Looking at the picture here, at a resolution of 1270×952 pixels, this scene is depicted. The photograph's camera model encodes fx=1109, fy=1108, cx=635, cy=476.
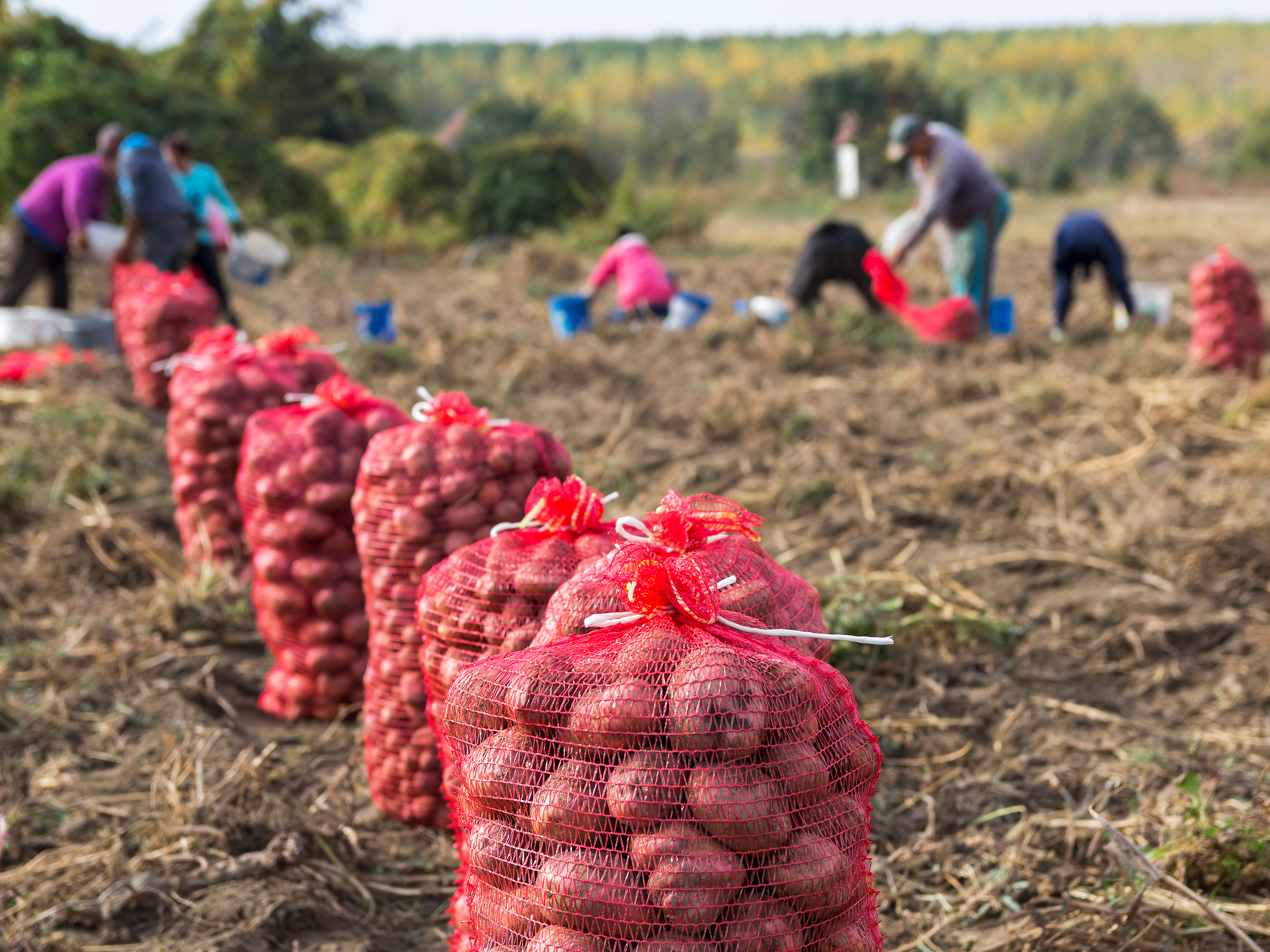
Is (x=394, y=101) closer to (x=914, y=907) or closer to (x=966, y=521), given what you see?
(x=966, y=521)

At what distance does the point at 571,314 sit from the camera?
27.9ft

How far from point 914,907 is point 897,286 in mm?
5531

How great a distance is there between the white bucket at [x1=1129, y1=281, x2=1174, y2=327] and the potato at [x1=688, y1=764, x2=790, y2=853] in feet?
25.1

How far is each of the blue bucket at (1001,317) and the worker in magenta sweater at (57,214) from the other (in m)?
6.18

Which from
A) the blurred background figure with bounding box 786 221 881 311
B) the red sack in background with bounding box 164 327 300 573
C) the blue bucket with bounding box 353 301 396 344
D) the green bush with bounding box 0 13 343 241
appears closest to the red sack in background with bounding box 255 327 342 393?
the red sack in background with bounding box 164 327 300 573

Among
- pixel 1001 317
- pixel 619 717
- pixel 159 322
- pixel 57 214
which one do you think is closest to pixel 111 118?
pixel 57 214

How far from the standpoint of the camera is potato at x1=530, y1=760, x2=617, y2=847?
1.47 metres

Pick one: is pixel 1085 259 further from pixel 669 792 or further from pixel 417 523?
pixel 669 792

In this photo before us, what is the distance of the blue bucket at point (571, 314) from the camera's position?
8.47 m

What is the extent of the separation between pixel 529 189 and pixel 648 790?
17.7 metres

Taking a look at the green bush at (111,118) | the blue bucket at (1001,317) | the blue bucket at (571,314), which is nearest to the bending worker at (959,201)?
the blue bucket at (1001,317)

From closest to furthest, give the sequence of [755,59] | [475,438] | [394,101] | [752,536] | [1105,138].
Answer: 1. [752,536]
2. [475,438]
3. [394,101]
4. [1105,138]
5. [755,59]

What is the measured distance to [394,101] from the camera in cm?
2830

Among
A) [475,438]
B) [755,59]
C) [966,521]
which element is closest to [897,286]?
[966,521]
